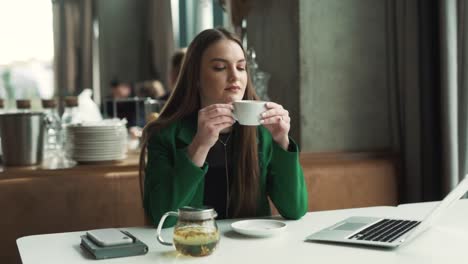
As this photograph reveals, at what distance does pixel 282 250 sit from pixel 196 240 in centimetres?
20

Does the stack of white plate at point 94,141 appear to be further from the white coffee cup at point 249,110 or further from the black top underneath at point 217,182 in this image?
the white coffee cup at point 249,110

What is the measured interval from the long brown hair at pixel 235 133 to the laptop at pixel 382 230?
370mm

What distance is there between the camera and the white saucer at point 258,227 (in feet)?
4.64

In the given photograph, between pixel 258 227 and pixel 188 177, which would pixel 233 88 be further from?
pixel 258 227

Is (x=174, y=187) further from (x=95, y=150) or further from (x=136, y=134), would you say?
(x=136, y=134)

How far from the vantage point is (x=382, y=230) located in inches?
57.3

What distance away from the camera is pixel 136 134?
3.26 meters

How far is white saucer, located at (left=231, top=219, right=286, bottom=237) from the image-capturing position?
1.42m

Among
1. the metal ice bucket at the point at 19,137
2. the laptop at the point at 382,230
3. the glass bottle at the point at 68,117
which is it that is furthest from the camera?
the glass bottle at the point at 68,117

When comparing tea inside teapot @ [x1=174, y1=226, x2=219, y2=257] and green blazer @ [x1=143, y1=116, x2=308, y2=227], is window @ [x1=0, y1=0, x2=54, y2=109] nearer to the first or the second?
green blazer @ [x1=143, y1=116, x2=308, y2=227]

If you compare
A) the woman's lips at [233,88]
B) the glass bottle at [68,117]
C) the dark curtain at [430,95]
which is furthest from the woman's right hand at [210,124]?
the dark curtain at [430,95]

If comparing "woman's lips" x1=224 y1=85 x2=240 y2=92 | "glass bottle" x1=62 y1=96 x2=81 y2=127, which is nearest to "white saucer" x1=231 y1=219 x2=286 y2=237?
"woman's lips" x1=224 y1=85 x2=240 y2=92

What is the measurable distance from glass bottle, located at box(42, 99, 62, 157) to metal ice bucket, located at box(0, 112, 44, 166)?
0.13 m

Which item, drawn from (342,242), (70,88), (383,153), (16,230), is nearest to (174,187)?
(342,242)
